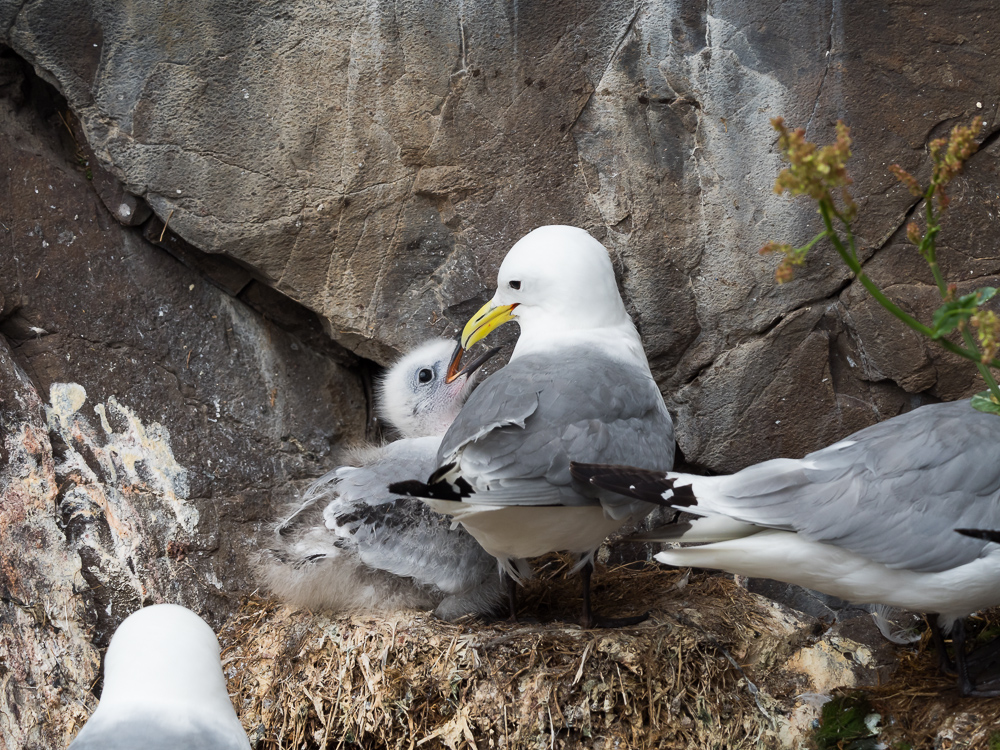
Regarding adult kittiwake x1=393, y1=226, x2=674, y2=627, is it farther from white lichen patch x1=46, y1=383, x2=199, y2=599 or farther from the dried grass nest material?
white lichen patch x1=46, y1=383, x2=199, y2=599

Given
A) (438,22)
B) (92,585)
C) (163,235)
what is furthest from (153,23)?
(92,585)

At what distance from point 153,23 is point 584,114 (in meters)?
1.27

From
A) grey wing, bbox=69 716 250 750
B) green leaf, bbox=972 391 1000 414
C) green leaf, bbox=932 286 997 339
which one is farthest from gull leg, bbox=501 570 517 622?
green leaf, bbox=932 286 997 339

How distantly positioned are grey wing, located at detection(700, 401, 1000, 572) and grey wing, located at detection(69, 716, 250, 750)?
3.75 ft

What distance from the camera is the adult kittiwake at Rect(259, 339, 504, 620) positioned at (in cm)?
273

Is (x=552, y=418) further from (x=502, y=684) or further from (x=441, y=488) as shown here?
(x=502, y=684)

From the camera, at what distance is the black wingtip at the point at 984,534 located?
6.61 ft

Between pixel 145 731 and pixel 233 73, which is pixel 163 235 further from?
pixel 145 731

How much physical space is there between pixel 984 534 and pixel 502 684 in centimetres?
115

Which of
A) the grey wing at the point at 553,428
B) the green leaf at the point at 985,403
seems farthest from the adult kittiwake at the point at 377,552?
the green leaf at the point at 985,403

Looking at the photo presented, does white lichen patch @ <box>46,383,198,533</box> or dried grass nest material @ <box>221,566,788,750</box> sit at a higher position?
white lichen patch @ <box>46,383,198,533</box>

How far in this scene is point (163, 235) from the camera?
121 inches

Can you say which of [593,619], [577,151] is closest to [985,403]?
[593,619]

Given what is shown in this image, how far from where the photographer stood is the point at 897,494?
2.10 meters
